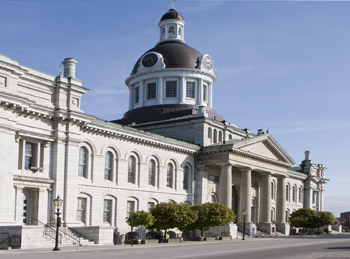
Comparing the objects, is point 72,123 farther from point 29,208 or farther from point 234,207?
point 234,207

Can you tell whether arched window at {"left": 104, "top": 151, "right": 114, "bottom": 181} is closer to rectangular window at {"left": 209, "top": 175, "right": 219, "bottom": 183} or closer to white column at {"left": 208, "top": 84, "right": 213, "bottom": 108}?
rectangular window at {"left": 209, "top": 175, "right": 219, "bottom": 183}

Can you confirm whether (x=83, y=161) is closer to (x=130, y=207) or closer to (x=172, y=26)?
(x=130, y=207)

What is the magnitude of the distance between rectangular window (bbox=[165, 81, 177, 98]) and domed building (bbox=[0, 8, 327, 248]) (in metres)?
0.14

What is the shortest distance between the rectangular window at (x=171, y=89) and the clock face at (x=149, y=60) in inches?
129

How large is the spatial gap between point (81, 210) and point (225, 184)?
1992cm

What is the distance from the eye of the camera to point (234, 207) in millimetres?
71812

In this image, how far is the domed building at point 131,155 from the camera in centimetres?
4069

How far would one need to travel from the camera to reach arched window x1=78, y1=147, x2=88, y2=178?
4781cm

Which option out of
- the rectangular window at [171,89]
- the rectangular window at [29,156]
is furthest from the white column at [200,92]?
the rectangular window at [29,156]

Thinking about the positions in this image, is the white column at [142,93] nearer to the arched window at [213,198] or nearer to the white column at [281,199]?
the arched window at [213,198]

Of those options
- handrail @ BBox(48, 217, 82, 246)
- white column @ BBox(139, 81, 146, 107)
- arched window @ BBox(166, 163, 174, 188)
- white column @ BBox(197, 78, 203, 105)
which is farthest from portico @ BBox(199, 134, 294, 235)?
handrail @ BBox(48, 217, 82, 246)

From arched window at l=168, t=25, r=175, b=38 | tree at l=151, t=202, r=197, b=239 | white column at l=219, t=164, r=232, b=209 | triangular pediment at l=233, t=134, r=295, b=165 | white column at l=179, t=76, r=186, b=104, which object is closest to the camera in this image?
tree at l=151, t=202, r=197, b=239

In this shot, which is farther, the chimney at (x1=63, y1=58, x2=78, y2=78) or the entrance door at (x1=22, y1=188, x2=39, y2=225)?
the chimney at (x1=63, y1=58, x2=78, y2=78)

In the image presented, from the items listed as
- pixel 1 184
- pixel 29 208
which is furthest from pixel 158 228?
pixel 1 184
